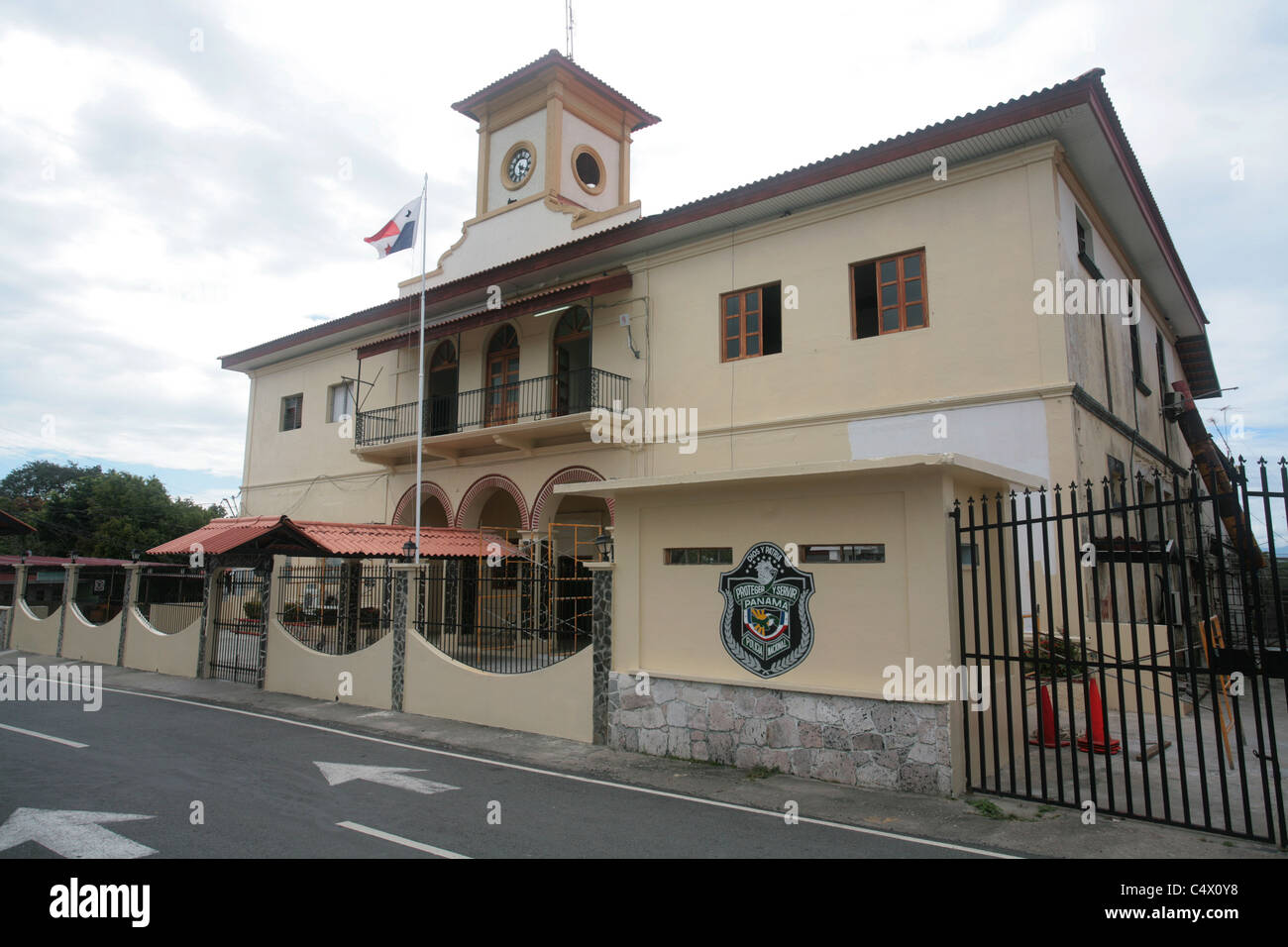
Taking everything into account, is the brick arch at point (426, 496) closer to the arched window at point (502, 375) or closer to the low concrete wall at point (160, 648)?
the arched window at point (502, 375)

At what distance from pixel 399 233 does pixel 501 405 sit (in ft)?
14.8

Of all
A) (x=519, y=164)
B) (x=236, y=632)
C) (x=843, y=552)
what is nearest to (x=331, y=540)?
(x=236, y=632)

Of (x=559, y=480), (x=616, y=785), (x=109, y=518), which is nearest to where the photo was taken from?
(x=616, y=785)

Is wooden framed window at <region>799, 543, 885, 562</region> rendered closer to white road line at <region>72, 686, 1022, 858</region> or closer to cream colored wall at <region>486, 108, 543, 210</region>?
white road line at <region>72, 686, 1022, 858</region>

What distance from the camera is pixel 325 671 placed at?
542 inches

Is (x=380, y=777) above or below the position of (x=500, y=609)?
below

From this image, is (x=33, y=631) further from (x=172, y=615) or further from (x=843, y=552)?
(x=843, y=552)

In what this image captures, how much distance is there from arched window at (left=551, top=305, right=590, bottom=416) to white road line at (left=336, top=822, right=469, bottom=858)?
40.1 ft

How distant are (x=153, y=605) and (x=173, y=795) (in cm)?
1325

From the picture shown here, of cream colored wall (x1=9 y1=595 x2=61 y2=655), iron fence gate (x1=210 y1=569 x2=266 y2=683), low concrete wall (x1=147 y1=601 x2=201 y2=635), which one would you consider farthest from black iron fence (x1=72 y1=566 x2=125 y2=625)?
iron fence gate (x1=210 y1=569 x2=266 y2=683)

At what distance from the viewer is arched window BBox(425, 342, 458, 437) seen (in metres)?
20.5

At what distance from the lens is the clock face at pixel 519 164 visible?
21141 millimetres
